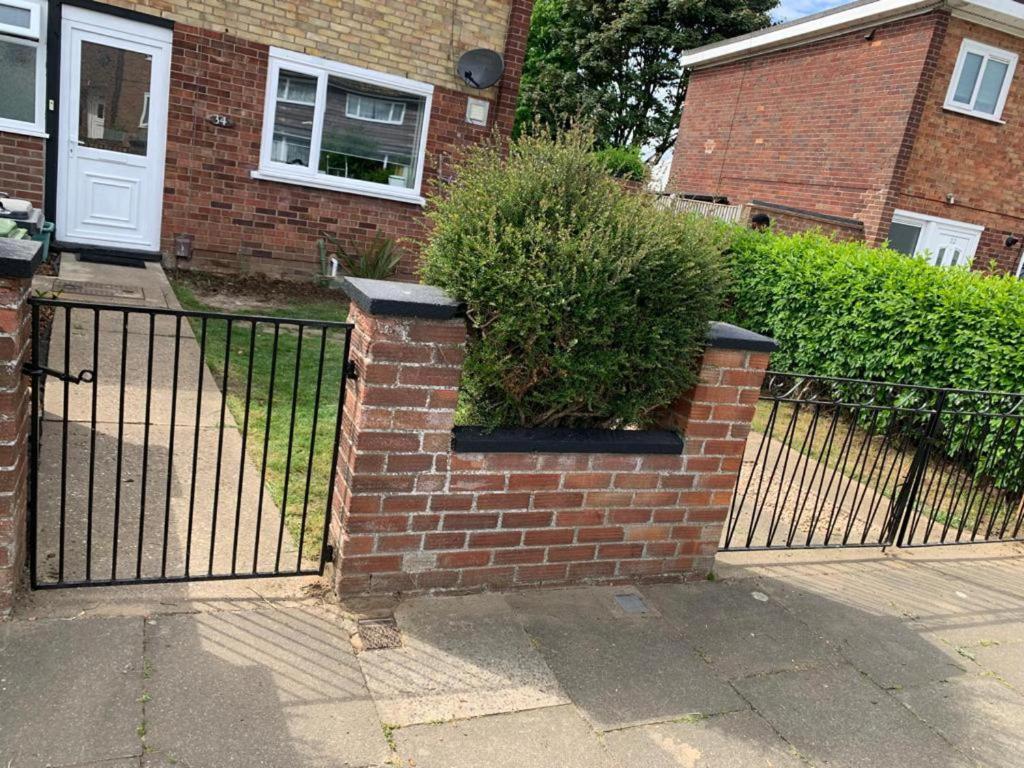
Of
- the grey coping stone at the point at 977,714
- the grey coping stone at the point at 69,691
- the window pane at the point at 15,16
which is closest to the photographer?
the grey coping stone at the point at 69,691

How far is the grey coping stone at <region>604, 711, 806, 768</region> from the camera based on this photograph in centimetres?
228

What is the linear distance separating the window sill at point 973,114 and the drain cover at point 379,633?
12339 millimetres

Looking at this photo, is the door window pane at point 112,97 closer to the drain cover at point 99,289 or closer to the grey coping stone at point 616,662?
the drain cover at point 99,289

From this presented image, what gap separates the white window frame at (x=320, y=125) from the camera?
851 centimetres

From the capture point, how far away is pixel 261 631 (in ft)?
8.54

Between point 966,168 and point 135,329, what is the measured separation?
12429 mm

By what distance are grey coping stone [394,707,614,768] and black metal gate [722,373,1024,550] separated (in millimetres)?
1689

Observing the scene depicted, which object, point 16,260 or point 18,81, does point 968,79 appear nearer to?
point 18,81

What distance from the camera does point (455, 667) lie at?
2566 mm

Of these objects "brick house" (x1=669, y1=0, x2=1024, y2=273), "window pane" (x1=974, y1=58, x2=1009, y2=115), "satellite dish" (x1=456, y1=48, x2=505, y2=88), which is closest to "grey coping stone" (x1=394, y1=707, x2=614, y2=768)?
"satellite dish" (x1=456, y1=48, x2=505, y2=88)

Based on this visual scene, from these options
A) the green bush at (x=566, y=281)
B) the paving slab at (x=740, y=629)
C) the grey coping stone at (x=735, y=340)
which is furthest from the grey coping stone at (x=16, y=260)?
the paving slab at (x=740, y=629)

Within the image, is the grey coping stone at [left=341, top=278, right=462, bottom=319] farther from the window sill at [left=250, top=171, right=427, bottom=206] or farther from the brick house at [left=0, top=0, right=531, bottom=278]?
the window sill at [left=250, top=171, right=427, bottom=206]

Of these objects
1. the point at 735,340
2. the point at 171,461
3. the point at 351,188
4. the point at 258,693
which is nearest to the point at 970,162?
the point at 351,188

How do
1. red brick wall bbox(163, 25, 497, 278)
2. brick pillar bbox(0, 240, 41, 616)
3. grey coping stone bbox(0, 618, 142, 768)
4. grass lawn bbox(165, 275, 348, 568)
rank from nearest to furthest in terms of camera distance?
grey coping stone bbox(0, 618, 142, 768) < brick pillar bbox(0, 240, 41, 616) < grass lawn bbox(165, 275, 348, 568) < red brick wall bbox(163, 25, 497, 278)
